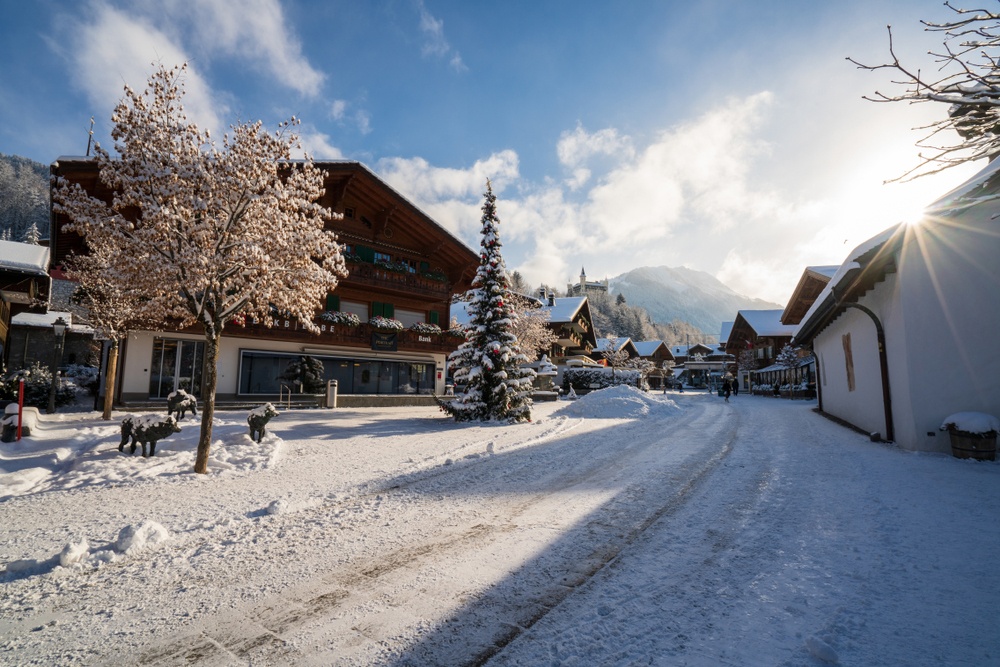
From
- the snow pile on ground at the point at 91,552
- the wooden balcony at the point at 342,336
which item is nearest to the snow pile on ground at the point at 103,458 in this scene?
the snow pile on ground at the point at 91,552

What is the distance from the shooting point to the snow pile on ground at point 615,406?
59.1ft

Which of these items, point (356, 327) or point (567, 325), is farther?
point (567, 325)

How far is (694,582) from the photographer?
→ 342 centimetres

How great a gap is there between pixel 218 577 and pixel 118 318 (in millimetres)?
12663

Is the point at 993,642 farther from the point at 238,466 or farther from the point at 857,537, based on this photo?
the point at 238,466

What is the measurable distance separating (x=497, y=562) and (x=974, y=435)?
356 inches

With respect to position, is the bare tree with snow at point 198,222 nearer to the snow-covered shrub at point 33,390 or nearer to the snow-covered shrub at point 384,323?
the snow-covered shrub at point 33,390

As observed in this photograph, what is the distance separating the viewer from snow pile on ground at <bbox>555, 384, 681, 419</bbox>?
18.0m

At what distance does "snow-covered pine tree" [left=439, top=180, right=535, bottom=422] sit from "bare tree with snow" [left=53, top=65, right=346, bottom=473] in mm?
8263

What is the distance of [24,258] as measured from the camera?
48.0 ft

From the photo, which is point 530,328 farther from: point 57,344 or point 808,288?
point 57,344

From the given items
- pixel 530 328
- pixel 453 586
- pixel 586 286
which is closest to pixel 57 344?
pixel 453 586

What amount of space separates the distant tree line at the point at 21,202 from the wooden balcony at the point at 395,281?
61.9 metres

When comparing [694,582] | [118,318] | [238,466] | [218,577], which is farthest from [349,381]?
[694,582]
